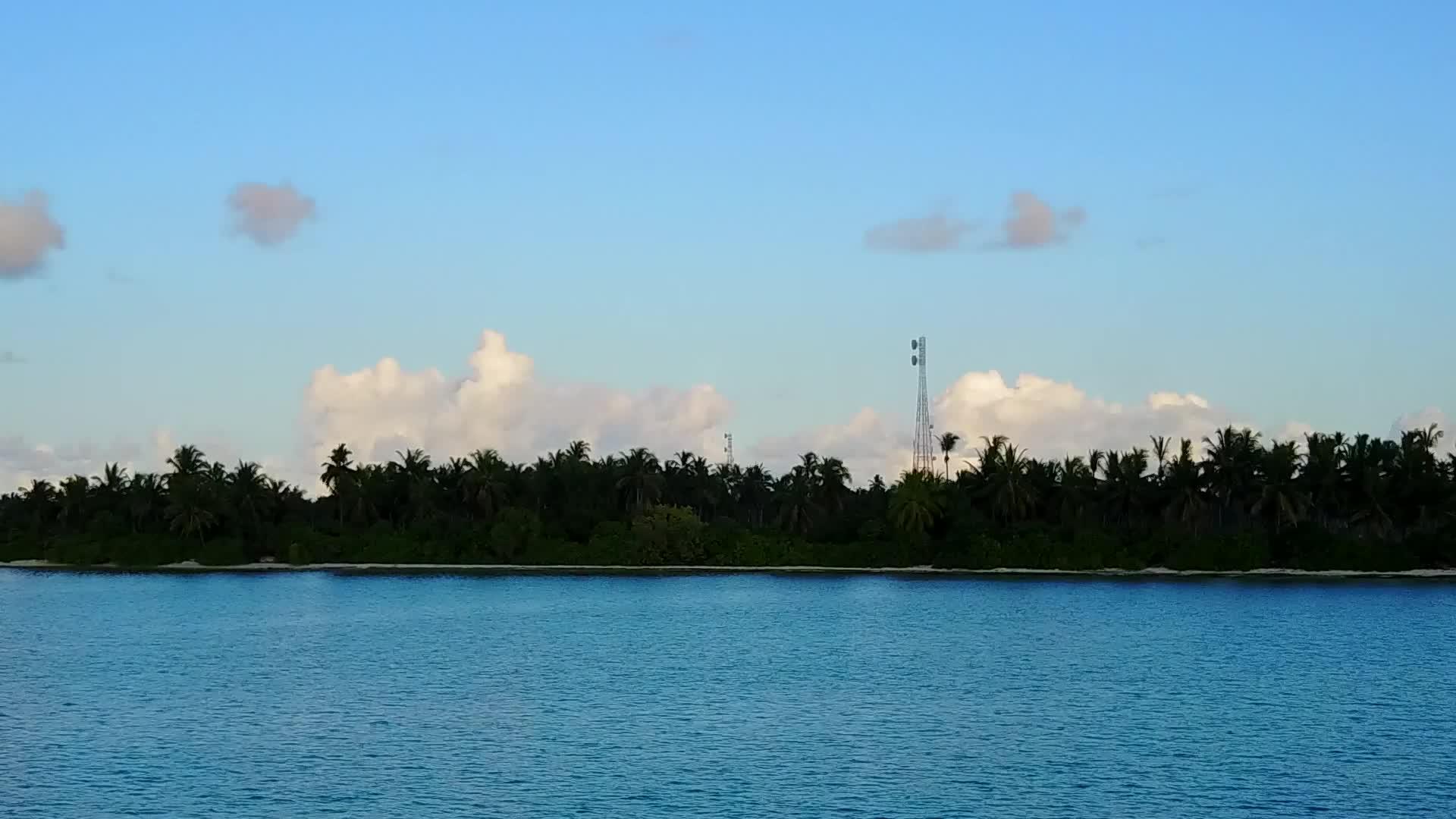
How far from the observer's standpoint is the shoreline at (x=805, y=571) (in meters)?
164

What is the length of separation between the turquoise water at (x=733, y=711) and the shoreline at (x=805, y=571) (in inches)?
1417

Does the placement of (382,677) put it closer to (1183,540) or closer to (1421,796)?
(1421,796)

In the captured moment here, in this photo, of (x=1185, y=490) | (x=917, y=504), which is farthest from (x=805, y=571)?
(x=1185, y=490)

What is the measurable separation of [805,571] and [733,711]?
4498 inches

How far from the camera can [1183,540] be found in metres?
173

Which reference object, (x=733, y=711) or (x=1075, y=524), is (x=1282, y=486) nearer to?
(x=1075, y=524)

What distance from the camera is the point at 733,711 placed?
223 ft

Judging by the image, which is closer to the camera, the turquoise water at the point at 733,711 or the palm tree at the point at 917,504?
the turquoise water at the point at 733,711

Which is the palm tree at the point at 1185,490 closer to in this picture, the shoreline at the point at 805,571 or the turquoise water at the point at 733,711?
the shoreline at the point at 805,571

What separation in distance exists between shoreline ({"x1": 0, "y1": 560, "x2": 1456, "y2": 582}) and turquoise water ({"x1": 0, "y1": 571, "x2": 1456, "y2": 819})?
3598 cm

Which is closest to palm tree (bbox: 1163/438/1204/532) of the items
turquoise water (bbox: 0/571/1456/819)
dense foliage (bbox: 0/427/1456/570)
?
dense foliage (bbox: 0/427/1456/570)

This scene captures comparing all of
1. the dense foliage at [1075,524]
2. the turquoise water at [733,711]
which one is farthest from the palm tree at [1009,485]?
the turquoise water at [733,711]

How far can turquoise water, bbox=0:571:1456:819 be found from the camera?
49.5 metres

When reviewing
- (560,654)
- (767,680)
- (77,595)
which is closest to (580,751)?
(767,680)
